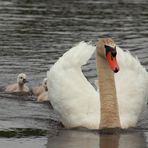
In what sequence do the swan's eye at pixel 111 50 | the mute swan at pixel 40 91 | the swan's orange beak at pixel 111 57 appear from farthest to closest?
1. the mute swan at pixel 40 91
2. the swan's eye at pixel 111 50
3. the swan's orange beak at pixel 111 57

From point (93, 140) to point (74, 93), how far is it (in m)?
1.07

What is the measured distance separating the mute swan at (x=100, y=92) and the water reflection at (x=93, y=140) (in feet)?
0.58

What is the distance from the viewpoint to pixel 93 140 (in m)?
11.5

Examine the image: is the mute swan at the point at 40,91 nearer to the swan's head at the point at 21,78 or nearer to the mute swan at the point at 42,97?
the mute swan at the point at 42,97

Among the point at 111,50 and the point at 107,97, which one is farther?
the point at 107,97

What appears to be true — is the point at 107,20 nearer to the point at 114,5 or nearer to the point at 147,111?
the point at 114,5

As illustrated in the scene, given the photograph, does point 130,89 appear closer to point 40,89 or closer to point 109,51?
point 109,51

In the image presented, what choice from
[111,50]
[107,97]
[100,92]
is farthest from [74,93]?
[111,50]

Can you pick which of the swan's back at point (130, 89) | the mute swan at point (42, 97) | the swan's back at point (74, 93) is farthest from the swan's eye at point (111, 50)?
the mute swan at point (42, 97)

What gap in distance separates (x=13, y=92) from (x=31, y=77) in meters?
1.13

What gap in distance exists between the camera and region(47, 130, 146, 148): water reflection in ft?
36.6

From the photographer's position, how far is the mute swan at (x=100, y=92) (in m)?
12.0

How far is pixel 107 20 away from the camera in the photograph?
26391 millimetres

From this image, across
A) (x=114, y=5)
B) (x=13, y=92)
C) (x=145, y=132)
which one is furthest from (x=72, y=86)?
(x=114, y=5)
